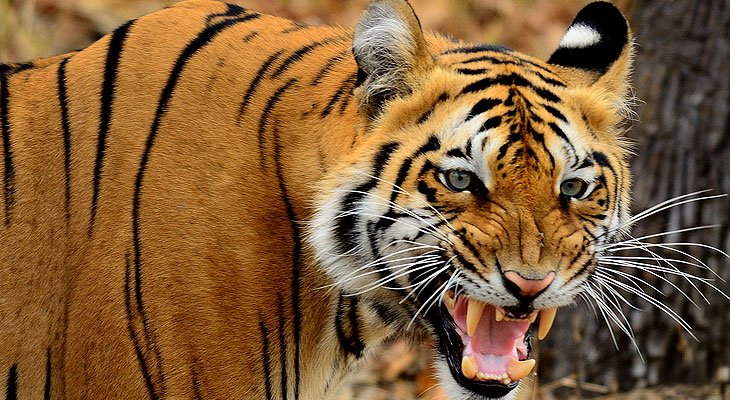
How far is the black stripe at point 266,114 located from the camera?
2.97m

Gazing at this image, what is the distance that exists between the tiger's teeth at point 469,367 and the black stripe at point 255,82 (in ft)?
2.89

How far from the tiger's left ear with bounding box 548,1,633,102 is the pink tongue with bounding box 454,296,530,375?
0.68 m

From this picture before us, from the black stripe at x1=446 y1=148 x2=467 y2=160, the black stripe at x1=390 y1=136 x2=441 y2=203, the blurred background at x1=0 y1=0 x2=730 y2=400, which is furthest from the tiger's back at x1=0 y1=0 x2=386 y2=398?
the blurred background at x1=0 y1=0 x2=730 y2=400

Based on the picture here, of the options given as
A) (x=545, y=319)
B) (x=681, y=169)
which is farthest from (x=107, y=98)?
(x=681, y=169)

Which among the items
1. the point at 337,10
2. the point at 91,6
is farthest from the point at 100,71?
the point at 337,10

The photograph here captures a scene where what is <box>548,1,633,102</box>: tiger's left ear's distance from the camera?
3018 mm

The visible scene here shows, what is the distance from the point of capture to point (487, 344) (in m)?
2.85

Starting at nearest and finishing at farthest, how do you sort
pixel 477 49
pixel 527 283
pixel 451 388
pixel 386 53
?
pixel 527 283 < pixel 386 53 < pixel 451 388 < pixel 477 49

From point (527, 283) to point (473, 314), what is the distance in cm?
27

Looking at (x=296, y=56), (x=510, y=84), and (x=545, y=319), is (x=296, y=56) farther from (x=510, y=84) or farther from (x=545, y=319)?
(x=545, y=319)

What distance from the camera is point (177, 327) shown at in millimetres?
2885

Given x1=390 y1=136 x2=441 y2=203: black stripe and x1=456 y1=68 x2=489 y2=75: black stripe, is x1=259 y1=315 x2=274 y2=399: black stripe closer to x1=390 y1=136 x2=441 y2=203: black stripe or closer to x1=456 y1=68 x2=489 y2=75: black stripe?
x1=390 y1=136 x2=441 y2=203: black stripe

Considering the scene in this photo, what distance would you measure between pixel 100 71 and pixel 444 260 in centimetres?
114

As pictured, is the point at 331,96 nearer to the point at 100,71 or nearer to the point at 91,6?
the point at 100,71
